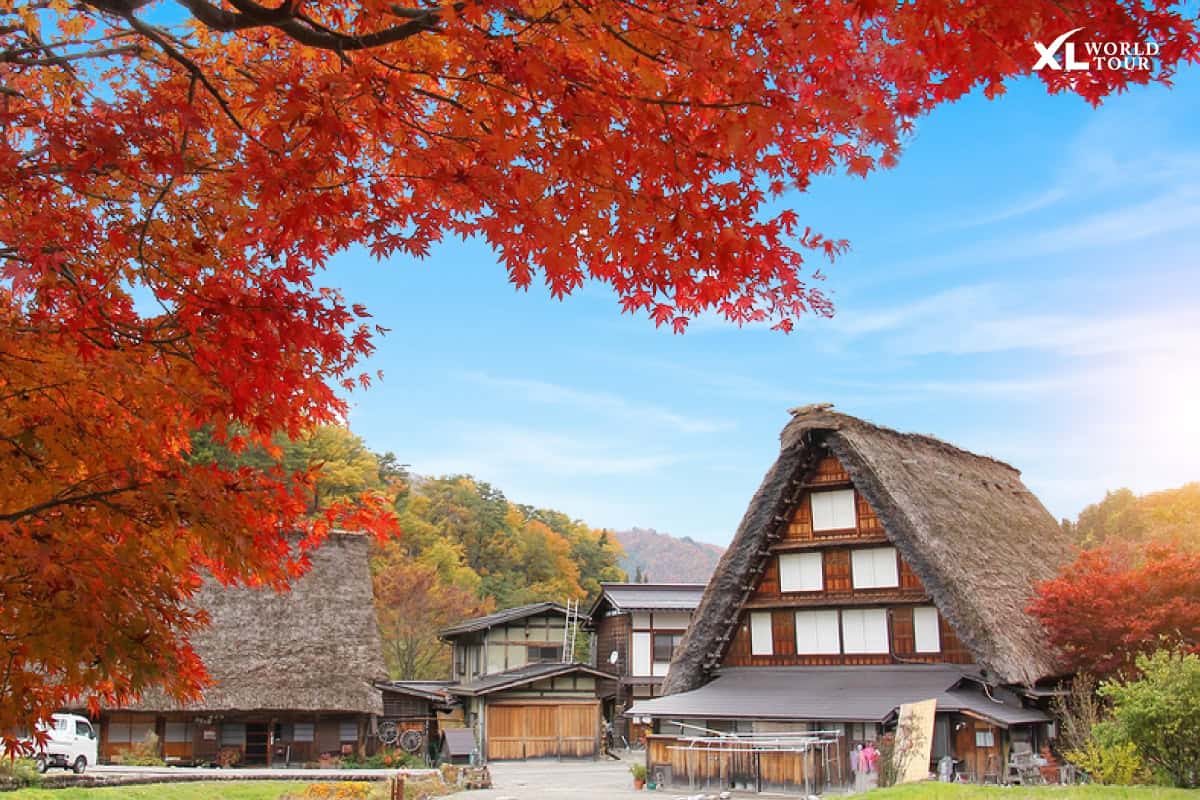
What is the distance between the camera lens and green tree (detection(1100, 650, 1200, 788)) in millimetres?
12117

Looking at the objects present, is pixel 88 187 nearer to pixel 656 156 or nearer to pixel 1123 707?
pixel 656 156

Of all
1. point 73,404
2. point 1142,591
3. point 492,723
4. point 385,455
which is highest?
point 385,455

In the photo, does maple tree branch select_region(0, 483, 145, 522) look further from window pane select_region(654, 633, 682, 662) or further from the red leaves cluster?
window pane select_region(654, 633, 682, 662)

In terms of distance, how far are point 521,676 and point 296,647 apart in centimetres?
728

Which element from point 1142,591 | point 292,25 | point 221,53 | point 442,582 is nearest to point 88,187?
point 221,53

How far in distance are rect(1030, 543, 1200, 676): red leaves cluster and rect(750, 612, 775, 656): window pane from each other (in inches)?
218

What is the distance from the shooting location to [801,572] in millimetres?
21062

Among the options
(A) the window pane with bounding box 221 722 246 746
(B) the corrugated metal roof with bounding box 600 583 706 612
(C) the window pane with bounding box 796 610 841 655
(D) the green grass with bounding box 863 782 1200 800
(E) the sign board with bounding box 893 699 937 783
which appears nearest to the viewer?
(D) the green grass with bounding box 863 782 1200 800

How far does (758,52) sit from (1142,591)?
17.2m

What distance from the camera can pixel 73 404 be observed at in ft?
16.1

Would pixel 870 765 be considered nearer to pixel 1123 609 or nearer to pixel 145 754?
pixel 1123 609

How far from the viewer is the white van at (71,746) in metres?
19.9

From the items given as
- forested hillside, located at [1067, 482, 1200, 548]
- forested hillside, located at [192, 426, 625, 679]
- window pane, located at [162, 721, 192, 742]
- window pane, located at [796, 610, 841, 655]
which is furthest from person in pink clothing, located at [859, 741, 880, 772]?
forested hillside, located at [1067, 482, 1200, 548]

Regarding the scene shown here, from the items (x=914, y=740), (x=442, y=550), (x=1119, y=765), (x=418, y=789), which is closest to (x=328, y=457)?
(x=442, y=550)
